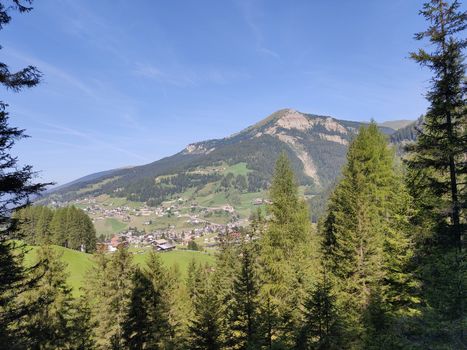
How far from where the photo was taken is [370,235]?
1046 inches

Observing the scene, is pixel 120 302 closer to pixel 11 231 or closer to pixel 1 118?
pixel 11 231

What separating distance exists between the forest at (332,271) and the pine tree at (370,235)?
0.11 m

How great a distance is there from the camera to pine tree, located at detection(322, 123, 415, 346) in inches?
933

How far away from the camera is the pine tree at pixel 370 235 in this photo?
23703 millimetres

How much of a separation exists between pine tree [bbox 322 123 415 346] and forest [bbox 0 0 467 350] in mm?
106

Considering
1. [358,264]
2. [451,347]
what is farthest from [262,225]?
[451,347]

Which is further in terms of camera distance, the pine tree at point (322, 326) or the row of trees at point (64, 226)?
the row of trees at point (64, 226)

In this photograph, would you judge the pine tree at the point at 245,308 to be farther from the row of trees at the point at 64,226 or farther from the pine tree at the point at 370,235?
the row of trees at the point at 64,226

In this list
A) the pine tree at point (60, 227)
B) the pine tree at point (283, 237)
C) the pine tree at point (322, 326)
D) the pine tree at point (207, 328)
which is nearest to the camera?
the pine tree at point (322, 326)

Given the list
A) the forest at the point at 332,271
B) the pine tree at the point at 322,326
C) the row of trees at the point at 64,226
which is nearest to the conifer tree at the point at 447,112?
the forest at the point at 332,271

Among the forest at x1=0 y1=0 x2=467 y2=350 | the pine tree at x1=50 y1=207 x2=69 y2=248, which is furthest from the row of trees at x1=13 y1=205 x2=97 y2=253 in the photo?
the forest at x1=0 y1=0 x2=467 y2=350

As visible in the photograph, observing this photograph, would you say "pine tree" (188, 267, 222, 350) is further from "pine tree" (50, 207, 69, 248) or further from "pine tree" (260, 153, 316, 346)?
"pine tree" (50, 207, 69, 248)

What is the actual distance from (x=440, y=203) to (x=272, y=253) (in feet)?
56.6

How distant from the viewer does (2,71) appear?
37.4 feet
